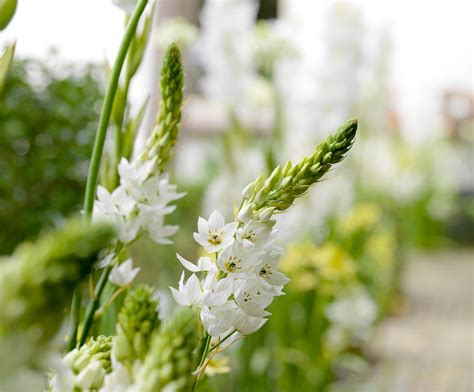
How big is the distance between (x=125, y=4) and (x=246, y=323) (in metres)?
0.30

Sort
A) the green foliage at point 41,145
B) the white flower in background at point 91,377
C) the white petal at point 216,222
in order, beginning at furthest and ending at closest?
the green foliage at point 41,145
the white petal at point 216,222
the white flower in background at point 91,377

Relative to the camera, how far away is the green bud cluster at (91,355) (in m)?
0.39

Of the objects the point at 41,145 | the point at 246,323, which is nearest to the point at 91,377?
the point at 246,323

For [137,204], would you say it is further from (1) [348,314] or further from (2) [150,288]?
(1) [348,314]

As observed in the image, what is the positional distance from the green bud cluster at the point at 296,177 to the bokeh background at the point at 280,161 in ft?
0.14

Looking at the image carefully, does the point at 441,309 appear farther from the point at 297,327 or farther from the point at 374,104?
the point at 297,327

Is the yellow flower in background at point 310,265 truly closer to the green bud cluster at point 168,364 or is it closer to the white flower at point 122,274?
the white flower at point 122,274

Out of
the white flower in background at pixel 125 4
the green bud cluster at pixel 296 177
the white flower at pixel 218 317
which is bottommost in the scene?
the white flower at pixel 218 317

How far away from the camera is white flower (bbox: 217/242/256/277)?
0.45 m

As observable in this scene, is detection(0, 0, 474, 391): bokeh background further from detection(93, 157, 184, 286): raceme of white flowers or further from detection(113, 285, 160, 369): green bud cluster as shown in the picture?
detection(113, 285, 160, 369): green bud cluster

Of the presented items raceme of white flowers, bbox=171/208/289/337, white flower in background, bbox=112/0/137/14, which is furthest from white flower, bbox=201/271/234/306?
white flower in background, bbox=112/0/137/14

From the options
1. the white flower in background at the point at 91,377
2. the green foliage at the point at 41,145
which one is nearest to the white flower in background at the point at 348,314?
the green foliage at the point at 41,145

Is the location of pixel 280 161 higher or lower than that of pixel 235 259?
lower

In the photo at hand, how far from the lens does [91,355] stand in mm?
404
